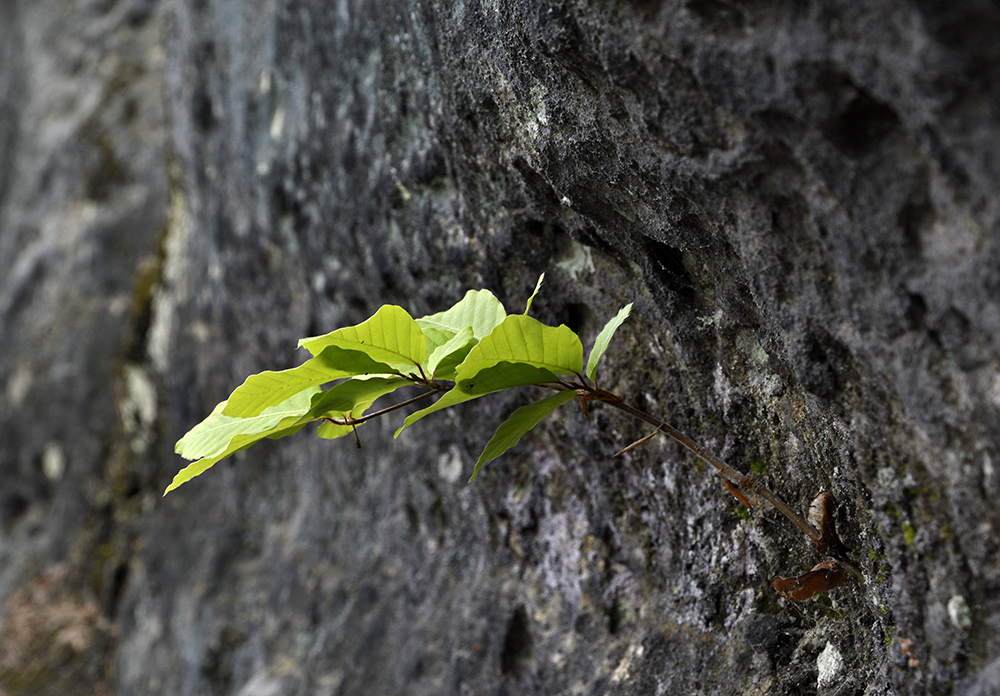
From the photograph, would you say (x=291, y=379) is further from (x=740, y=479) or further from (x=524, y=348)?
(x=740, y=479)

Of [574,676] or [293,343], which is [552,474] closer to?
[574,676]

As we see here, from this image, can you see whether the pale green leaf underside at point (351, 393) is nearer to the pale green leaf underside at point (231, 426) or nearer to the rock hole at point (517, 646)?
the pale green leaf underside at point (231, 426)

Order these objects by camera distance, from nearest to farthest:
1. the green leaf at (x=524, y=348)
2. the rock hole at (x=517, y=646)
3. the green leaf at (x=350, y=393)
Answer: the green leaf at (x=524, y=348) < the green leaf at (x=350, y=393) < the rock hole at (x=517, y=646)

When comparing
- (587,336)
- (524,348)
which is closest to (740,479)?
(524,348)

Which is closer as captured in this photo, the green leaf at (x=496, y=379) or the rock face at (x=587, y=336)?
the rock face at (x=587, y=336)

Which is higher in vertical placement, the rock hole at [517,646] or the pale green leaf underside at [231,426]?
the pale green leaf underside at [231,426]

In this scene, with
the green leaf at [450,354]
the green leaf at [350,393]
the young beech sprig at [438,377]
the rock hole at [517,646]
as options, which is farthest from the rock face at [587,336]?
the green leaf at [350,393]

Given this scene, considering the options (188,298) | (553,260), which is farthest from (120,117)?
(553,260)

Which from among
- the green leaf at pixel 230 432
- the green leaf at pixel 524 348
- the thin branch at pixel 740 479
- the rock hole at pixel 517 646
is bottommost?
the rock hole at pixel 517 646

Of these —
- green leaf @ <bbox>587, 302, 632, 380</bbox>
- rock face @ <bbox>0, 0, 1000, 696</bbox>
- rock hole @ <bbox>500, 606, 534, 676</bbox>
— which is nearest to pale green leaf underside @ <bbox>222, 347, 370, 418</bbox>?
green leaf @ <bbox>587, 302, 632, 380</bbox>
